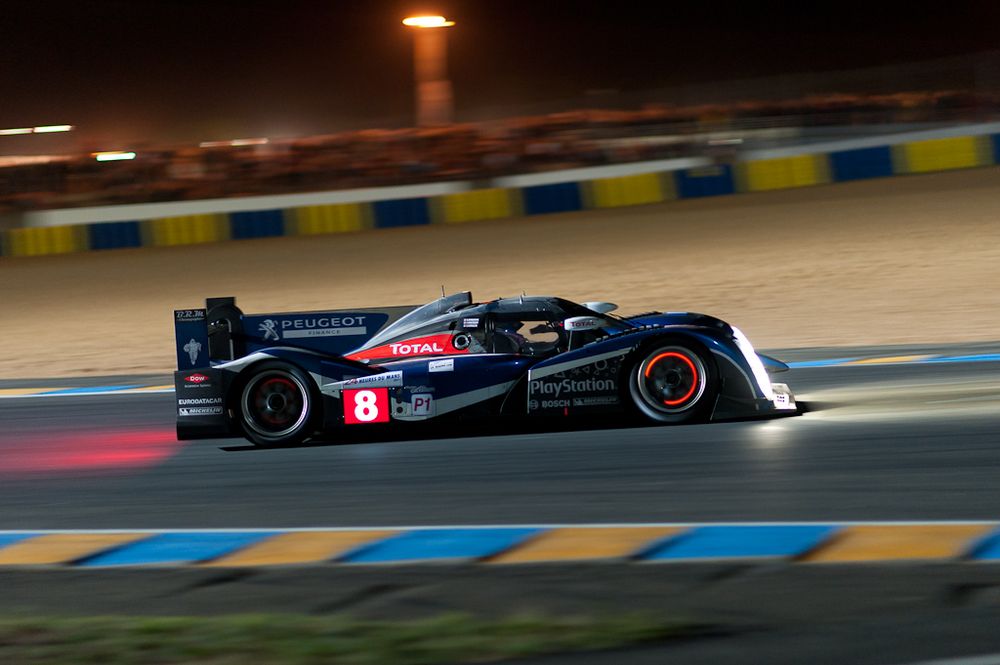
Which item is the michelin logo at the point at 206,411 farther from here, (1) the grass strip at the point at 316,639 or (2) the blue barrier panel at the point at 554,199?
(2) the blue barrier panel at the point at 554,199

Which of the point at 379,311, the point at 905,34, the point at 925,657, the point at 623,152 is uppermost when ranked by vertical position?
the point at 905,34

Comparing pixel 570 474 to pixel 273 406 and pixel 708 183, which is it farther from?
pixel 708 183

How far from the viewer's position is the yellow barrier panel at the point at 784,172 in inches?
841

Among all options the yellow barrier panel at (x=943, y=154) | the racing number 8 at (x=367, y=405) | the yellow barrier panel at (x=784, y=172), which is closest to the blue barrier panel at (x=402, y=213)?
the yellow barrier panel at (x=784, y=172)

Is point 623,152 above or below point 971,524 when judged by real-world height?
above

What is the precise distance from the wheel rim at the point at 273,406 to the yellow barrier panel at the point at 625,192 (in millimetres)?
14187

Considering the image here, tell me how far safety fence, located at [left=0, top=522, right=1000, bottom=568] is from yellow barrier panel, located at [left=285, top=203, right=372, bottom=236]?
16.4 m

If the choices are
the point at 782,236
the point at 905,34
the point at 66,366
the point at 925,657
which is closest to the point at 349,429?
the point at 925,657

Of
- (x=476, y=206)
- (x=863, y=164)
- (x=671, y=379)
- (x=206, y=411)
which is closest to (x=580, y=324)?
(x=671, y=379)

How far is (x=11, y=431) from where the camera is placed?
9.81 meters

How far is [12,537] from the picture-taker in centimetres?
613

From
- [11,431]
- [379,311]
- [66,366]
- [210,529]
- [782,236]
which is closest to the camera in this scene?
[210,529]

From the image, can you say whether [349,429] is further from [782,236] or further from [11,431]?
[782,236]

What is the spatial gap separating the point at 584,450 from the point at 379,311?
1991mm
